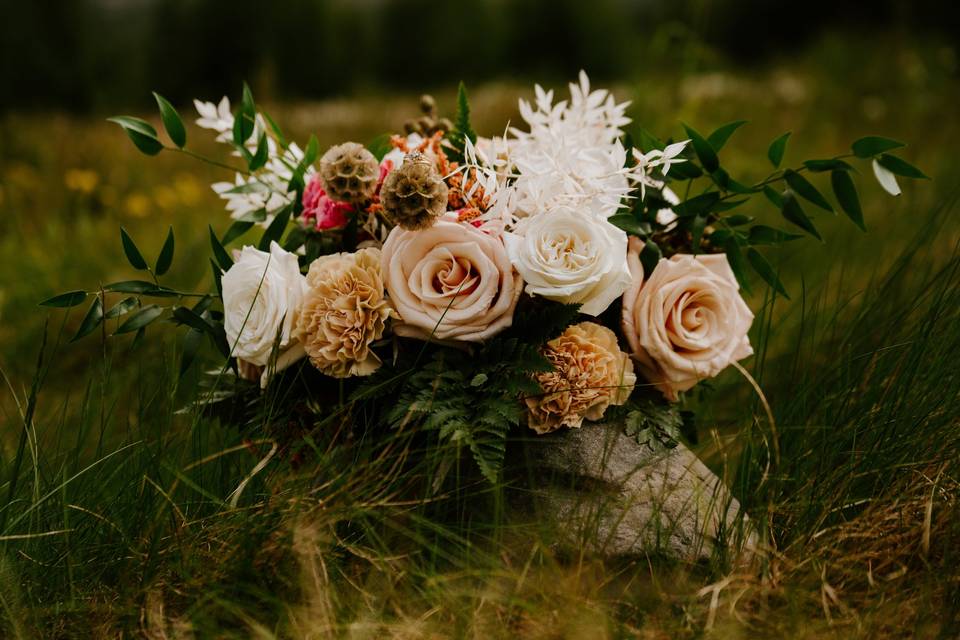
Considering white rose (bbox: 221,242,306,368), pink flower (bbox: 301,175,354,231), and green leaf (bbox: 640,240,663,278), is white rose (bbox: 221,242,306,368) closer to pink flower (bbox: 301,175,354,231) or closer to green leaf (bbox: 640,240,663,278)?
pink flower (bbox: 301,175,354,231)

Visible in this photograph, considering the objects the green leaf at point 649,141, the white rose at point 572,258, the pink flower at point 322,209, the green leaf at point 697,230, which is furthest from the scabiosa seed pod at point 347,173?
the green leaf at point 697,230

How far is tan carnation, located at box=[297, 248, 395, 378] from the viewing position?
5.02 ft

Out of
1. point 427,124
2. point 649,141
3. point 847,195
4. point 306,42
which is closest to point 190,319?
point 427,124

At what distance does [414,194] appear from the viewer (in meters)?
1.46

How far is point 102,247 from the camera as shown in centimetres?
463

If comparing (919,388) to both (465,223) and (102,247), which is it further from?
(102,247)

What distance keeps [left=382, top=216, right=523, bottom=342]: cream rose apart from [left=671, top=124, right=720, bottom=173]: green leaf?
463 millimetres

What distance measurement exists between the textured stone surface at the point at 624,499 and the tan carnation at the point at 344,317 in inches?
14.9

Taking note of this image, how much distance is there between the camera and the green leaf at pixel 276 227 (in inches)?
69.1

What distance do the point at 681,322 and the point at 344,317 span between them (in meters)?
0.67

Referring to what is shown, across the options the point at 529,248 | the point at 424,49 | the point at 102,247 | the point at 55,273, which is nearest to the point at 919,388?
the point at 529,248

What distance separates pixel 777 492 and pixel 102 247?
13.4 feet

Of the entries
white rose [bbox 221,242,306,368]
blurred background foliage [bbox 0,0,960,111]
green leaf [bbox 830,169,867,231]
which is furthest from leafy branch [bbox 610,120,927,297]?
blurred background foliage [bbox 0,0,960,111]

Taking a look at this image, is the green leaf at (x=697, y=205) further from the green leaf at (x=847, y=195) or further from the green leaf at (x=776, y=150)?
the green leaf at (x=847, y=195)
